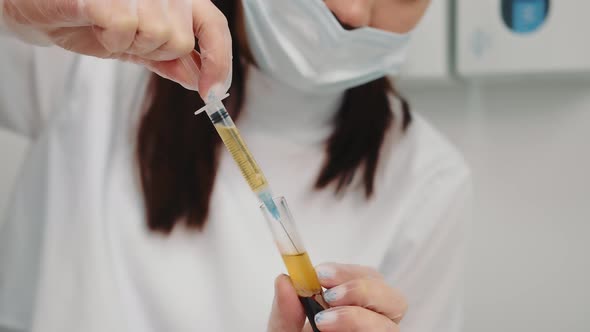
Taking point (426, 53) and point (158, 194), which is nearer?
point (158, 194)

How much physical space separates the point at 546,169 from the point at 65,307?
801mm

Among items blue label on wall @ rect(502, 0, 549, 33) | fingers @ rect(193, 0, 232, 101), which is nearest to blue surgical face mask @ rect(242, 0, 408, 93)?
fingers @ rect(193, 0, 232, 101)

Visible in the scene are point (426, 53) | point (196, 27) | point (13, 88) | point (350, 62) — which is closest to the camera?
point (196, 27)

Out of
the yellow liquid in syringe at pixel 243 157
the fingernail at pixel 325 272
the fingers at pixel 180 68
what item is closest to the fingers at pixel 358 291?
the fingernail at pixel 325 272

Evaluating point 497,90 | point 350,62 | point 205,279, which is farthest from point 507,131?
point 205,279

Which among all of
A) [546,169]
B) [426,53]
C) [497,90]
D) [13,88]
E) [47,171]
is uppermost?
[13,88]

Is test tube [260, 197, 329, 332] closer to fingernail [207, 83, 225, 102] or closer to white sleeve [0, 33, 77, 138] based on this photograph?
fingernail [207, 83, 225, 102]

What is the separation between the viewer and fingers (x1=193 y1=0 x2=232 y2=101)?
1.82 feet

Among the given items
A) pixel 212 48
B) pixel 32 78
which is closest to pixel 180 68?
pixel 212 48

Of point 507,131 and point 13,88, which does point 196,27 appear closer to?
point 13,88

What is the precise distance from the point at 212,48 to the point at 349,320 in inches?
10.9

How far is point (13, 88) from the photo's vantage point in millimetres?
940

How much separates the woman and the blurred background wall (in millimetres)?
157

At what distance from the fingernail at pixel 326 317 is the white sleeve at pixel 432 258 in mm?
361
